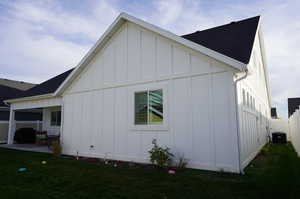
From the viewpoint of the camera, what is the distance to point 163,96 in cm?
668

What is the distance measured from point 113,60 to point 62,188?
5395 millimetres

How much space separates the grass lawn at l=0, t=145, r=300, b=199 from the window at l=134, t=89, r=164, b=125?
1701 mm

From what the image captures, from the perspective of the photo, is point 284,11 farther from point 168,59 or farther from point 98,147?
point 98,147

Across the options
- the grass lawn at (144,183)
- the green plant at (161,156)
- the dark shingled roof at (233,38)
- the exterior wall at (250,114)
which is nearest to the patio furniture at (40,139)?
the grass lawn at (144,183)

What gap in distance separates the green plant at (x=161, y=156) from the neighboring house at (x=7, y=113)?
12.7 metres

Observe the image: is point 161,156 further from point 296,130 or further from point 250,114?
point 296,130

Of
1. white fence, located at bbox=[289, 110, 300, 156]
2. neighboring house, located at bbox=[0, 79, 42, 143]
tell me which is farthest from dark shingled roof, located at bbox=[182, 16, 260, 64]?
neighboring house, located at bbox=[0, 79, 42, 143]

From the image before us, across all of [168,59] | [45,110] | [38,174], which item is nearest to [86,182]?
[38,174]

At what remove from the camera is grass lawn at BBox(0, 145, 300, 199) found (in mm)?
3908

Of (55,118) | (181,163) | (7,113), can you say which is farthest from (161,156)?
(7,113)

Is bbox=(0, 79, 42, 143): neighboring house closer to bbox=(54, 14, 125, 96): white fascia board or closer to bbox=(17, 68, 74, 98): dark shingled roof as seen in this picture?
bbox=(17, 68, 74, 98): dark shingled roof

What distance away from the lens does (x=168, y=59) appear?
6.80 meters

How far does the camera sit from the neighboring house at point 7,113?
48.4 feet

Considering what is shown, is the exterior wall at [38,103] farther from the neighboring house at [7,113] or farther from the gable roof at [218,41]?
the neighboring house at [7,113]
